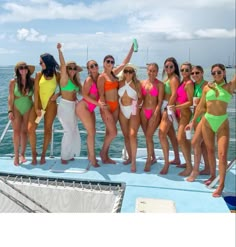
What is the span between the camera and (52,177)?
3750 mm

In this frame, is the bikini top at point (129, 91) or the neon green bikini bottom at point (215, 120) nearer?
the neon green bikini bottom at point (215, 120)

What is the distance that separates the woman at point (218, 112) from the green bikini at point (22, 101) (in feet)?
7.07

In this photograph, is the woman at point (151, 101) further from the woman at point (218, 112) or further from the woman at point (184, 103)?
the woman at point (218, 112)

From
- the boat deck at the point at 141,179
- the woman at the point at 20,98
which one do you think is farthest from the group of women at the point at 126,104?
the boat deck at the point at 141,179

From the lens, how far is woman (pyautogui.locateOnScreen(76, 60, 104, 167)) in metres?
3.84

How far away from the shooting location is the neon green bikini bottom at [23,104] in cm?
406

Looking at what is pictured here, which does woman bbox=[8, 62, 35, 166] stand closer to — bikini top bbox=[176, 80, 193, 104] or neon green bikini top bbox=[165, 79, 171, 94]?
neon green bikini top bbox=[165, 79, 171, 94]

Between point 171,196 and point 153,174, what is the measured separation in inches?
25.1

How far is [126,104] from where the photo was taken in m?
3.85

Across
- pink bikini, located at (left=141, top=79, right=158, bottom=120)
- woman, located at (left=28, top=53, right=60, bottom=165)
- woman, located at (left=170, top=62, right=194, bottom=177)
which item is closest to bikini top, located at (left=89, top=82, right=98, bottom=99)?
woman, located at (left=28, top=53, right=60, bottom=165)
